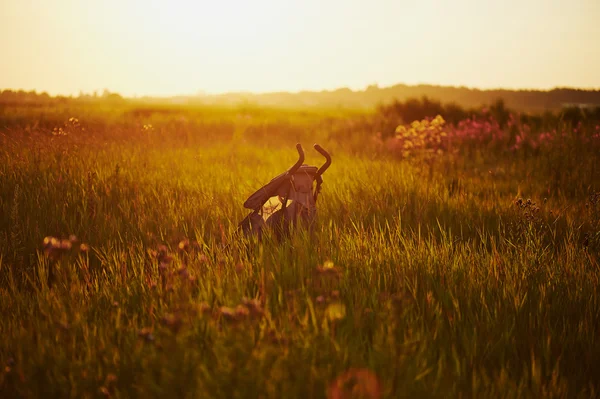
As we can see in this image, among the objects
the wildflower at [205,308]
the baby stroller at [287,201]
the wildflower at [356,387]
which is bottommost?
the wildflower at [356,387]

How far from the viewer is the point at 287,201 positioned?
10.5ft

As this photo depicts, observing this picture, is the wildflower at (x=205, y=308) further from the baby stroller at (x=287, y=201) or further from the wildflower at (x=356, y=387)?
the baby stroller at (x=287, y=201)

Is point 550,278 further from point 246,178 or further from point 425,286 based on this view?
point 246,178

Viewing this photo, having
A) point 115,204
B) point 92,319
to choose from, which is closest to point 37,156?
point 115,204

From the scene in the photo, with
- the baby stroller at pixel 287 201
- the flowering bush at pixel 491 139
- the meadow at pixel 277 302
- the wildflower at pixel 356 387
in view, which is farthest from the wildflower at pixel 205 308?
the flowering bush at pixel 491 139

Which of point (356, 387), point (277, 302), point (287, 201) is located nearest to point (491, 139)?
point (287, 201)

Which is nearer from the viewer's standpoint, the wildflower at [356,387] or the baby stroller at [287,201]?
the wildflower at [356,387]

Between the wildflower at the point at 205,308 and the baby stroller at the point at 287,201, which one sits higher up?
the baby stroller at the point at 287,201

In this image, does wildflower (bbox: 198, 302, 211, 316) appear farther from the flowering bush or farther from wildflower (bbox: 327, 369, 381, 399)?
the flowering bush

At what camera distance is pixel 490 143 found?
32.7ft

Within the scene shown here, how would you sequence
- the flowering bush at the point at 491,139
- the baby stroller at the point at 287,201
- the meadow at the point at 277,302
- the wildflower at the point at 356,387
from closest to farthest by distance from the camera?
the wildflower at the point at 356,387 < the meadow at the point at 277,302 < the baby stroller at the point at 287,201 < the flowering bush at the point at 491,139

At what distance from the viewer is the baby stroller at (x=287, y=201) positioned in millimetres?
3152

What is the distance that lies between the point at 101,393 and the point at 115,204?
128 inches

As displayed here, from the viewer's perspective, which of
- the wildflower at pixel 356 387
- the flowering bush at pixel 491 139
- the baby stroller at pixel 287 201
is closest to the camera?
the wildflower at pixel 356 387
